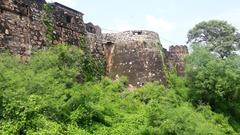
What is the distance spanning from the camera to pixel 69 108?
1427 centimetres

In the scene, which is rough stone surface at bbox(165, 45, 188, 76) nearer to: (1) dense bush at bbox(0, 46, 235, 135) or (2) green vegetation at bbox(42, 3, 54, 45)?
(1) dense bush at bbox(0, 46, 235, 135)

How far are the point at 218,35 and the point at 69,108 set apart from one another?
52.0ft

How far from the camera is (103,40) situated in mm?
21781

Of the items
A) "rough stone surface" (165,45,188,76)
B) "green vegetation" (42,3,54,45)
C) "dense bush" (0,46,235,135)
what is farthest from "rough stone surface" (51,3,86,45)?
"rough stone surface" (165,45,188,76)

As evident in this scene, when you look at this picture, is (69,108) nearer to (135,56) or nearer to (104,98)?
(104,98)

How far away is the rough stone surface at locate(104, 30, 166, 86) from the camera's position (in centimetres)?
2098

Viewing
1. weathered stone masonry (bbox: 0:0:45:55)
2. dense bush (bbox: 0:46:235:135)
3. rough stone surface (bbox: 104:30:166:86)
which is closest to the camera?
dense bush (bbox: 0:46:235:135)

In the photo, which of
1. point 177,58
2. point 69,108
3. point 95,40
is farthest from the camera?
point 177,58

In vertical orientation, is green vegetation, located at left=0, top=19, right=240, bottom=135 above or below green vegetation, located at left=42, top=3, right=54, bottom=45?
below

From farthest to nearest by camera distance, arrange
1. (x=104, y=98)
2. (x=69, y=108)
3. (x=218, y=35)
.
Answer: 1. (x=218, y=35)
2. (x=104, y=98)
3. (x=69, y=108)

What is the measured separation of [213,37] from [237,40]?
4.76 feet

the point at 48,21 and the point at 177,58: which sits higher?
the point at 48,21

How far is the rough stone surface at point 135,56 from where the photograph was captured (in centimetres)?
2098

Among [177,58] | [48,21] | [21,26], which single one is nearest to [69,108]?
[21,26]
